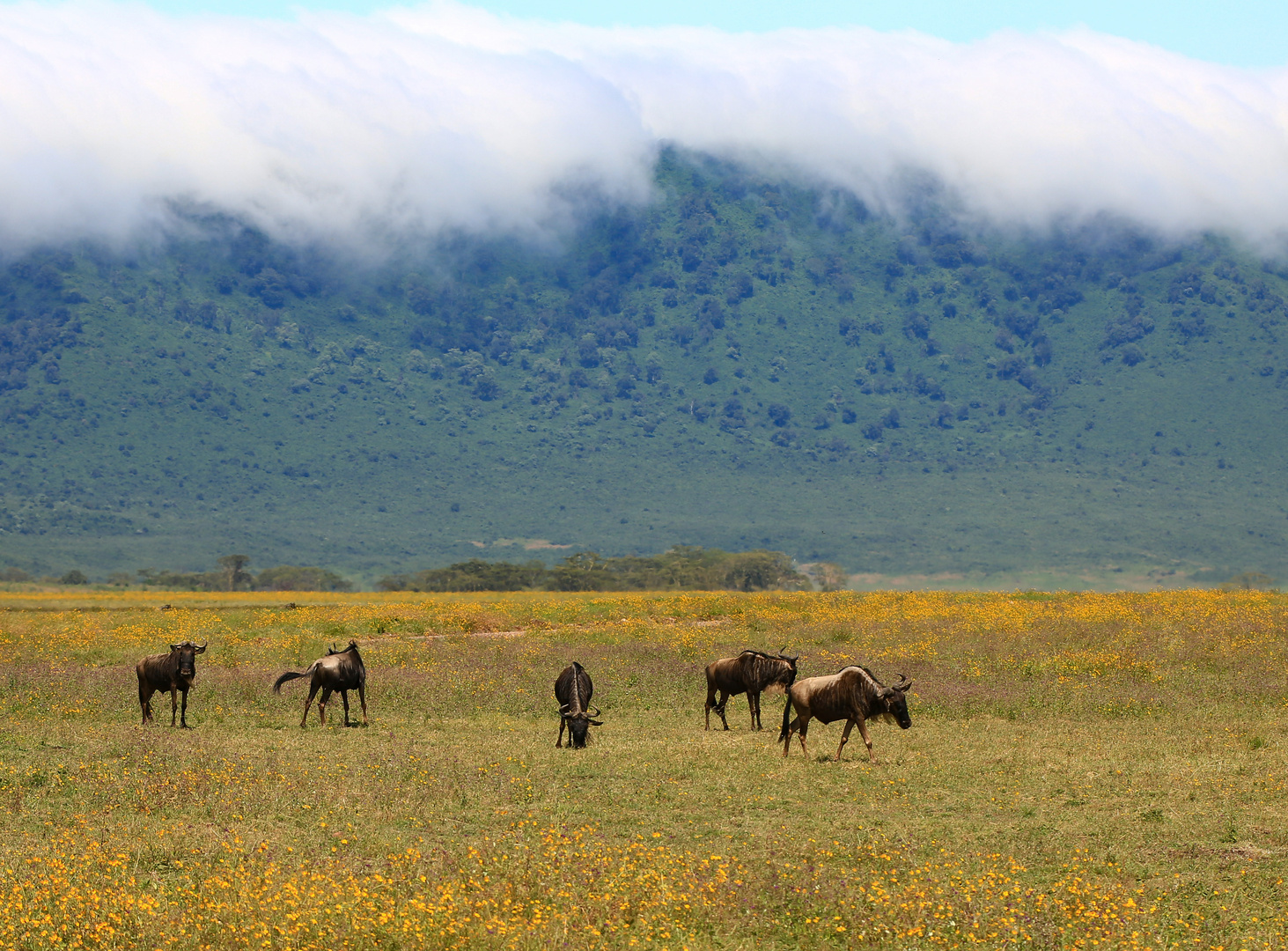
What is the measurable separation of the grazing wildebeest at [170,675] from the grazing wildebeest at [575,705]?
23.3ft

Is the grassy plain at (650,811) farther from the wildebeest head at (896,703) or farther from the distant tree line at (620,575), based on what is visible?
the distant tree line at (620,575)

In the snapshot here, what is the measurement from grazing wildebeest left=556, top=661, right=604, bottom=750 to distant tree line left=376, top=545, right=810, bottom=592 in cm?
8221

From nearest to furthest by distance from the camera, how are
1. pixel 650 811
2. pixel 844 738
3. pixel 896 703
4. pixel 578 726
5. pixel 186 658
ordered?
pixel 650 811
pixel 844 738
pixel 896 703
pixel 578 726
pixel 186 658

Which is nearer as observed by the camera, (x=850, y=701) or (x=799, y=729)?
(x=850, y=701)

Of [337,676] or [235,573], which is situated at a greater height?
[235,573]

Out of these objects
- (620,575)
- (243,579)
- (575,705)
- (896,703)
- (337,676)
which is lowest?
(575,705)

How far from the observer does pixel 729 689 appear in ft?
87.7

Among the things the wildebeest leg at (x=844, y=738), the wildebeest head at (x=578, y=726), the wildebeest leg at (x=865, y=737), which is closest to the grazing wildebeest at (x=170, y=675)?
the wildebeest head at (x=578, y=726)

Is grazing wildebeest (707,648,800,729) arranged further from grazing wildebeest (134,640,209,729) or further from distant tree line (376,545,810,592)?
distant tree line (376,545,810,592)

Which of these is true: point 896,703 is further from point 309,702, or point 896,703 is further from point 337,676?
point 309,702

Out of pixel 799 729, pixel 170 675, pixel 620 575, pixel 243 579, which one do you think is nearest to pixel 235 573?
pixel 243 579

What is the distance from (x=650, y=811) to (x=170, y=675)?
12175 mm

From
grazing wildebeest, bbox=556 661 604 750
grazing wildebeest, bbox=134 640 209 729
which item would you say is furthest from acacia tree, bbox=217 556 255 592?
grazing wildebeest, bbox=556 661 604 750

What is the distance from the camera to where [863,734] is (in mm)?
22094
